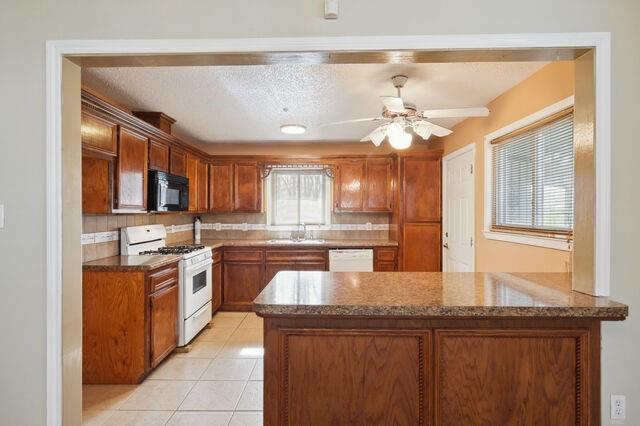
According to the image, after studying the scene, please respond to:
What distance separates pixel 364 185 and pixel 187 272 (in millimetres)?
2637

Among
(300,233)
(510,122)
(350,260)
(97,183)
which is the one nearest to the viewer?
(97,183)

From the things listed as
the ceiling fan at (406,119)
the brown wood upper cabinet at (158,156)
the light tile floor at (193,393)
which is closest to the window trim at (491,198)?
the ceiling fan at (406,119)

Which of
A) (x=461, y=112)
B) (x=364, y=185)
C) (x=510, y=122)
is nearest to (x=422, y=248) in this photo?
(x=364, y=185)

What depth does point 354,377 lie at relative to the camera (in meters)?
1.57

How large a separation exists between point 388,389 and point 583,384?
840 millimetres

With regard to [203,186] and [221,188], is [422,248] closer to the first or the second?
[221,188]

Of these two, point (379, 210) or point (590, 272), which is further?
point (379, 210)

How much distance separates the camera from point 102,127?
2.65 m

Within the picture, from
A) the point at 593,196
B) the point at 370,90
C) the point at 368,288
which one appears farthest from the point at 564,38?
the point at 370,90

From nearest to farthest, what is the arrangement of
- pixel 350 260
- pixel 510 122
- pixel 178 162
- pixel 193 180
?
pixel 510 122, pixel 178 162, pixel 193 180, pixel 350 260

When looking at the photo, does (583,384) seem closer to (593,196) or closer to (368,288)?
(593,196)

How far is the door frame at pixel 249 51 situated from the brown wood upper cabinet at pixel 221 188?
3328mm

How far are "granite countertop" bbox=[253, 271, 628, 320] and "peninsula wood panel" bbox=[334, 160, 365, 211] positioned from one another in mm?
2989

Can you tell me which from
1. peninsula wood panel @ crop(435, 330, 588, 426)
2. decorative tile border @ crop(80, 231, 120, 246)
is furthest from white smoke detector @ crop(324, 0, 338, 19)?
decorative tile border @ crop(80, 231, 120, 246)
